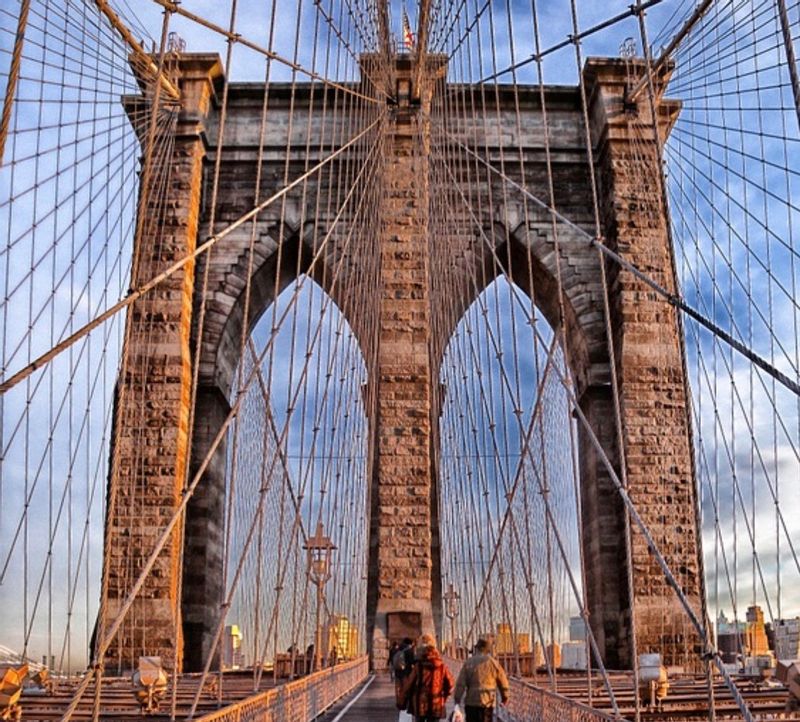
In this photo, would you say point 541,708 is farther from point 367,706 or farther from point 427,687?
point 367,706

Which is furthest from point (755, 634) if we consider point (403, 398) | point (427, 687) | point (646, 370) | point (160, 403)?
point (427, 687)

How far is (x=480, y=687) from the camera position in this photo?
236 inches

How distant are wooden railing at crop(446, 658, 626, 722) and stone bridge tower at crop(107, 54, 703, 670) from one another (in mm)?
7449

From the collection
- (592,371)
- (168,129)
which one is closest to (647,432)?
(592,371)

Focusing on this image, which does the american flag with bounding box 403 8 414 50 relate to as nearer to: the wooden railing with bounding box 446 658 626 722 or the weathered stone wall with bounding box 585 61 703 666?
the weathered stone wall with bounding box 585 61 703 666

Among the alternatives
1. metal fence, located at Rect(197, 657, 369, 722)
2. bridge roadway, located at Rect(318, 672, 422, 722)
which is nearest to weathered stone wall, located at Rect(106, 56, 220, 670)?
bridge roadway, located at Rect(318, 672, 422, 722)

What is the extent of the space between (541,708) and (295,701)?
1921 millimetres

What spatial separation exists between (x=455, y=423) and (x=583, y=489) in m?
2.64

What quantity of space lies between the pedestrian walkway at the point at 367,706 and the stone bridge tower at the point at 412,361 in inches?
83.5

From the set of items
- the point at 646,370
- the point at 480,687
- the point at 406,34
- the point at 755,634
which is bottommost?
the point at 480,687

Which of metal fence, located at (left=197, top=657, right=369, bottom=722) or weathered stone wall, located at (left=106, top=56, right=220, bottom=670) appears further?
weathered stone wall, located at (left=106, top=56, right=220, bottom=670)

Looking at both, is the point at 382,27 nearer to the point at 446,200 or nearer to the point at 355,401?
the point at 446,200

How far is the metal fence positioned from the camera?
18.8 ft

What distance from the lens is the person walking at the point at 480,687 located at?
6.00 metres
